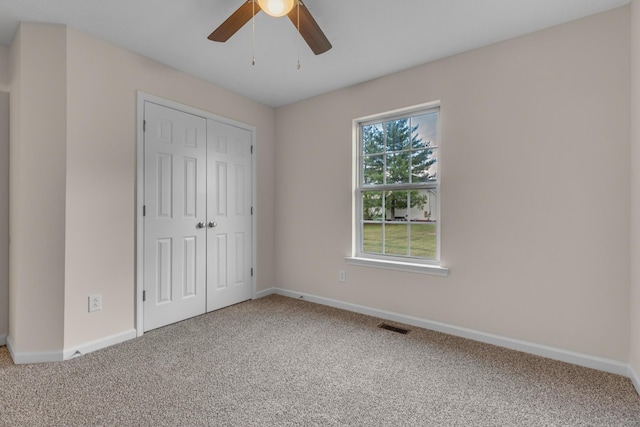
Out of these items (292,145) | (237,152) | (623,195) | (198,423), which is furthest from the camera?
(292,145)

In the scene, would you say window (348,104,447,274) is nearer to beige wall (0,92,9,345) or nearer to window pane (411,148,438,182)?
window pane (411,148,438,182)

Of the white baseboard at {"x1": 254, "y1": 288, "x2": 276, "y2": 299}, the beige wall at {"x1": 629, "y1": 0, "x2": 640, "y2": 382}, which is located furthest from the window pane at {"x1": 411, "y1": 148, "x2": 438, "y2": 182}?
the white baseboard at {"x1": 254, "y1": 288, "x2": 276, "y2": 299}

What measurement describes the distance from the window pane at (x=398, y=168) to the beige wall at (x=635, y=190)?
61.9 inches

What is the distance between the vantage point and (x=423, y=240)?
2.91 meters

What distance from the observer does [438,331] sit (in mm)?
2723

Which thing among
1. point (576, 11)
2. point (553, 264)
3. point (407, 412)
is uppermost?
point (576, 11)

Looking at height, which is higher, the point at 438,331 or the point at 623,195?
the point at 623,195

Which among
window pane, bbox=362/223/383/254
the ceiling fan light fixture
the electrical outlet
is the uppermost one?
the ceiling fan light fixture

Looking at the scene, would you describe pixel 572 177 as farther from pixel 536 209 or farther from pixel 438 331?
pixel 438 331

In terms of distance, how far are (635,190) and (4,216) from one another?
4.55 metres

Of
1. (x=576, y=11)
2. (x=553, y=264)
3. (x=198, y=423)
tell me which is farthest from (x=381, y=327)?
(x=576, y=11)

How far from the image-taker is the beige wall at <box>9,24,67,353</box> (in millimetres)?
2172

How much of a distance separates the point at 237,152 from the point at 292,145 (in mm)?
700

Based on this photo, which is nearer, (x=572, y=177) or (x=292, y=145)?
(x=572, y=177)
